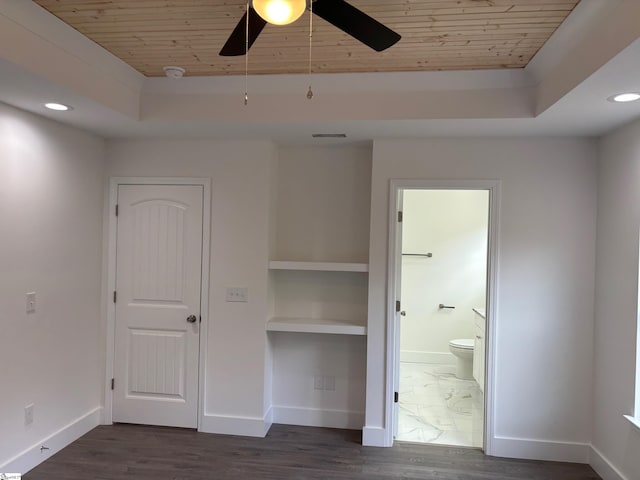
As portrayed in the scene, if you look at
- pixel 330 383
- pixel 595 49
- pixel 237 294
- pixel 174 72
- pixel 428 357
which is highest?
pixel 174 72

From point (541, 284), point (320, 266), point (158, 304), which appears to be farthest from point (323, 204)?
point (541, 284)

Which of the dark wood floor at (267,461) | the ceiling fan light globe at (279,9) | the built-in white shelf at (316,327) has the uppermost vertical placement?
the ceiling fan light globe at (279,9)

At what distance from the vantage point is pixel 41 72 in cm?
215

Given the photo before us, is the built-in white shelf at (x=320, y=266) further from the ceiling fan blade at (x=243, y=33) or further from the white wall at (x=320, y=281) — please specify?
the ceiling fan blade at (x=243, y=33)

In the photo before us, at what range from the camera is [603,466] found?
9.58 ft

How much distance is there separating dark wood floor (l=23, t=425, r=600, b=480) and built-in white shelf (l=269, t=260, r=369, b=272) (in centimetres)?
130

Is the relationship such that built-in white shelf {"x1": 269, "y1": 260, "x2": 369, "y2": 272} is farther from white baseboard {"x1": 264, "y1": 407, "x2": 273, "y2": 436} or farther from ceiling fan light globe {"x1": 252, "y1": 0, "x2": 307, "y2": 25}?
ceiling fan light globe {"x1": 252, "y1": 0, "x2": 307, "y2": 25}

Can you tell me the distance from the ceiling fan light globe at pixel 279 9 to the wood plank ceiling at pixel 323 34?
29.0 inches

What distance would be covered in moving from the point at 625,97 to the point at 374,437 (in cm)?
269

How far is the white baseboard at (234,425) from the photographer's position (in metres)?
3.44

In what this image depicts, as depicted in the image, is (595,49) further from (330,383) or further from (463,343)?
(463,343)

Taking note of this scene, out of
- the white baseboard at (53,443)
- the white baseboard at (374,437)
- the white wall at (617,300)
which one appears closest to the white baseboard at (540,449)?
the white wall at (617,300)

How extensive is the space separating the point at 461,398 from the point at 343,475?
1946 mm

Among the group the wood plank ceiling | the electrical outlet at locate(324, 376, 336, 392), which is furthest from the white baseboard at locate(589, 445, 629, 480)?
the wood plank ceiling
